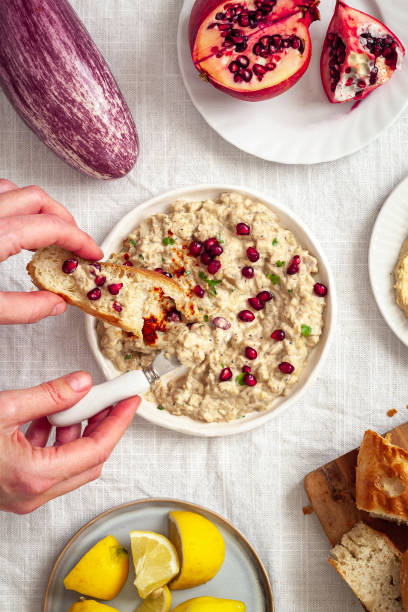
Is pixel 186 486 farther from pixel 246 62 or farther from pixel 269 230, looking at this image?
pixel 246 62

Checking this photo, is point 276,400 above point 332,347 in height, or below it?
below

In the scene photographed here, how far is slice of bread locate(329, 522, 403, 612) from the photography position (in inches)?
80.4

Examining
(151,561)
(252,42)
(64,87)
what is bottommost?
(151,561)

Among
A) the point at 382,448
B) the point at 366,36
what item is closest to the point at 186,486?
the point at 382,448

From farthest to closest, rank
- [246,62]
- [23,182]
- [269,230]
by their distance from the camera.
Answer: [23,182] → [269,230] → [246,62]

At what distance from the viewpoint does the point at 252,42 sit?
6.26ft

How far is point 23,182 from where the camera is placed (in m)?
2.24

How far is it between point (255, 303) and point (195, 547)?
88cm

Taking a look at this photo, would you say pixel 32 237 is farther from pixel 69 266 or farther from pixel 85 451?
pixel 85 451

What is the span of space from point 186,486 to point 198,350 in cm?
60

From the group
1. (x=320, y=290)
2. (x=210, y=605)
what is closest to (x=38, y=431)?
(x=210, y=605)

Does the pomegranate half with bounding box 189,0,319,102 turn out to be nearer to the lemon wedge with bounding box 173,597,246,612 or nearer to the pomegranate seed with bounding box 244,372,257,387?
the pomegranate seed with bounding box 244,372,257,387

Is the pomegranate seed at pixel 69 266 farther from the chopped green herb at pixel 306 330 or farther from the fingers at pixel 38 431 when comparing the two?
the chopped green herb at pixel 306 330

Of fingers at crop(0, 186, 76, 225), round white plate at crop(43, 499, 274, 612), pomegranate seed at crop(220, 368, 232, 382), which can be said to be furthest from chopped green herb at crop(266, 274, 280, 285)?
round white plate at crop(43, 499, 274, 612)
